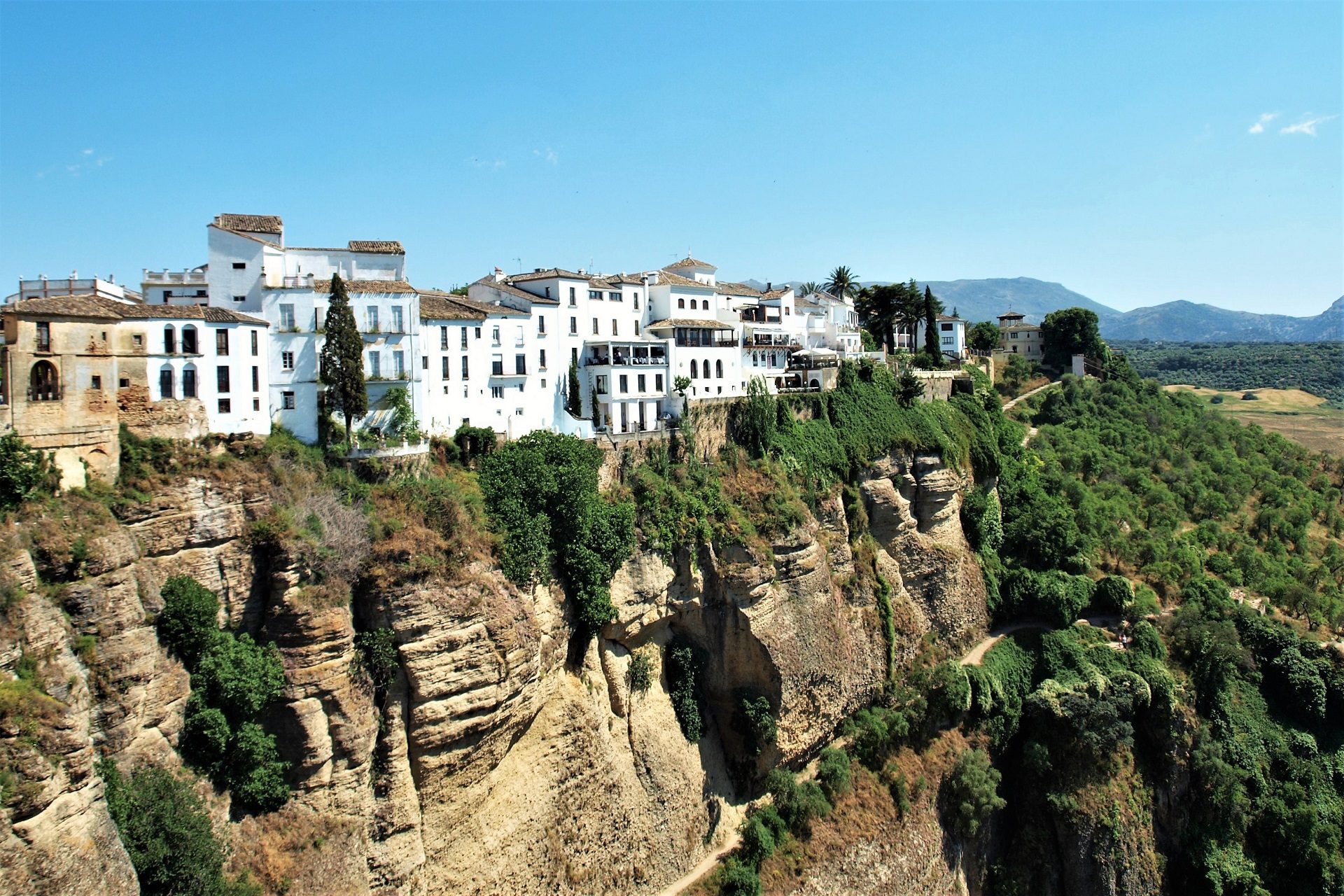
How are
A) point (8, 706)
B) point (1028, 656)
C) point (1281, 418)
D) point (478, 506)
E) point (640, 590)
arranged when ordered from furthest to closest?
point (1281, 418)
point (1028, 656)
point (640, 590)
point (478, 506)
point (8, 706)

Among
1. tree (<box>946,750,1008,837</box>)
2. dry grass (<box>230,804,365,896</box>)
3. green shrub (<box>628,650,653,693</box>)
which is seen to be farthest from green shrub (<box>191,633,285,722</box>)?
tree (<box>946,750,1008,837</box>)

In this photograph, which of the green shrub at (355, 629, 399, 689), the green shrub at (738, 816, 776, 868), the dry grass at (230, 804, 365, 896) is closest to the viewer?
the dry grass at (230, 804, 365, 896)

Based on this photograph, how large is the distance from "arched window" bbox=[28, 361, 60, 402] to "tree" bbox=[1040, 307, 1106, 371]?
69.0 meters

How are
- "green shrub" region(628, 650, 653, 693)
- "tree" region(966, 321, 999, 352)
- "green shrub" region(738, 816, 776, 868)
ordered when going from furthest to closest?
"tree" region(966, 321, 999, 352) < "green shrub" region(738, 816, 776, 868) < "green shrub" region(628, 650, 653, 693)

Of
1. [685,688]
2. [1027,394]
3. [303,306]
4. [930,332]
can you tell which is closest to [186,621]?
[303,306]

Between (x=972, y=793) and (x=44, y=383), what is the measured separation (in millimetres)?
37082

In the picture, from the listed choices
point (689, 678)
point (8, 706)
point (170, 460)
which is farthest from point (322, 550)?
point (689, 678)

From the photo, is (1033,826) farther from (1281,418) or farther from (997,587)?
(1281,418)

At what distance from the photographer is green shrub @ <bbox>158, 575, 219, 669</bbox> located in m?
22.7

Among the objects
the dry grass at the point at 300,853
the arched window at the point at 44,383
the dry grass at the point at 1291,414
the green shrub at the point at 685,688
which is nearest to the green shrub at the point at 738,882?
the green shrub at the point at 685,688

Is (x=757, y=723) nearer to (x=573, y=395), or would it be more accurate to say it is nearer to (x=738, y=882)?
(x=738, y=882)

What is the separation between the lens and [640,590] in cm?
3344

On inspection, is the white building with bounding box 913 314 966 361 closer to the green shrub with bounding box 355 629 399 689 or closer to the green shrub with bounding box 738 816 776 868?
the green shrub with bounding box 738 816 776 868

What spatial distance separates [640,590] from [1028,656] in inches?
906
